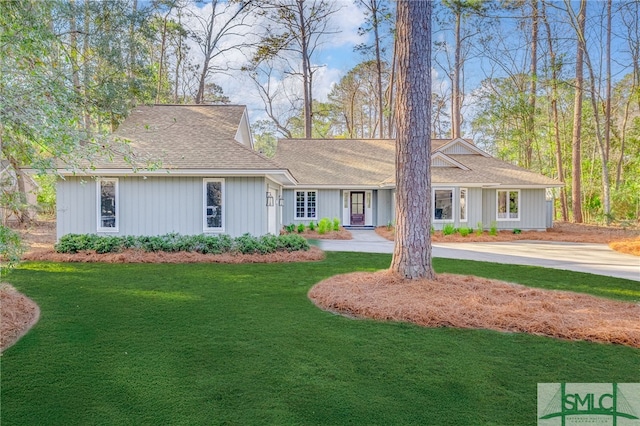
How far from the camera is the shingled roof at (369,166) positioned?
1791 centimetres

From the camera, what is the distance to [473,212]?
17.9 metres

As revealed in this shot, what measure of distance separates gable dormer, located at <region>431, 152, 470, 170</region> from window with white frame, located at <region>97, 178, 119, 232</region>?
13.9m

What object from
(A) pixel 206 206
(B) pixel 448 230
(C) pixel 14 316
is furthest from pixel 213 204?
(B) pixel 448 230

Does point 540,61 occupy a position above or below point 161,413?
above

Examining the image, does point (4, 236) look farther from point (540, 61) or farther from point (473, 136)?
point (473, 136)

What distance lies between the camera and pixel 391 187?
19.0 meters

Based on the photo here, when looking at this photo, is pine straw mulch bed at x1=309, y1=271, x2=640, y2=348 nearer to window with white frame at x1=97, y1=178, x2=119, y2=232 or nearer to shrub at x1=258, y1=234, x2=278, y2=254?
shrub at x1=258, y1=234, x2=278, y2=254

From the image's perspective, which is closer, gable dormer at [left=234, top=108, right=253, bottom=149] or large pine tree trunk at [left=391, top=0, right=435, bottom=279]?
large pine tree trunk at [left=391, top=0, right=435, bottom=279]

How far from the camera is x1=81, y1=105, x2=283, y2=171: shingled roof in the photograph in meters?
11.0

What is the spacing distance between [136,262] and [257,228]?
11.4 ft

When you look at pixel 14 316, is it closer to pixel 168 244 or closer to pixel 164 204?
pixel 168 244

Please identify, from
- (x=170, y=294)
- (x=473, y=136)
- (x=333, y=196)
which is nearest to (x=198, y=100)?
(x=333, y=196)

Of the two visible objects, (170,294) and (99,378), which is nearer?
(99,378)

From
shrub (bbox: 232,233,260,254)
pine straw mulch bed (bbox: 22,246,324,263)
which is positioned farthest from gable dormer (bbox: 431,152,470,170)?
shrub (bbox: 232,233,260,254)
